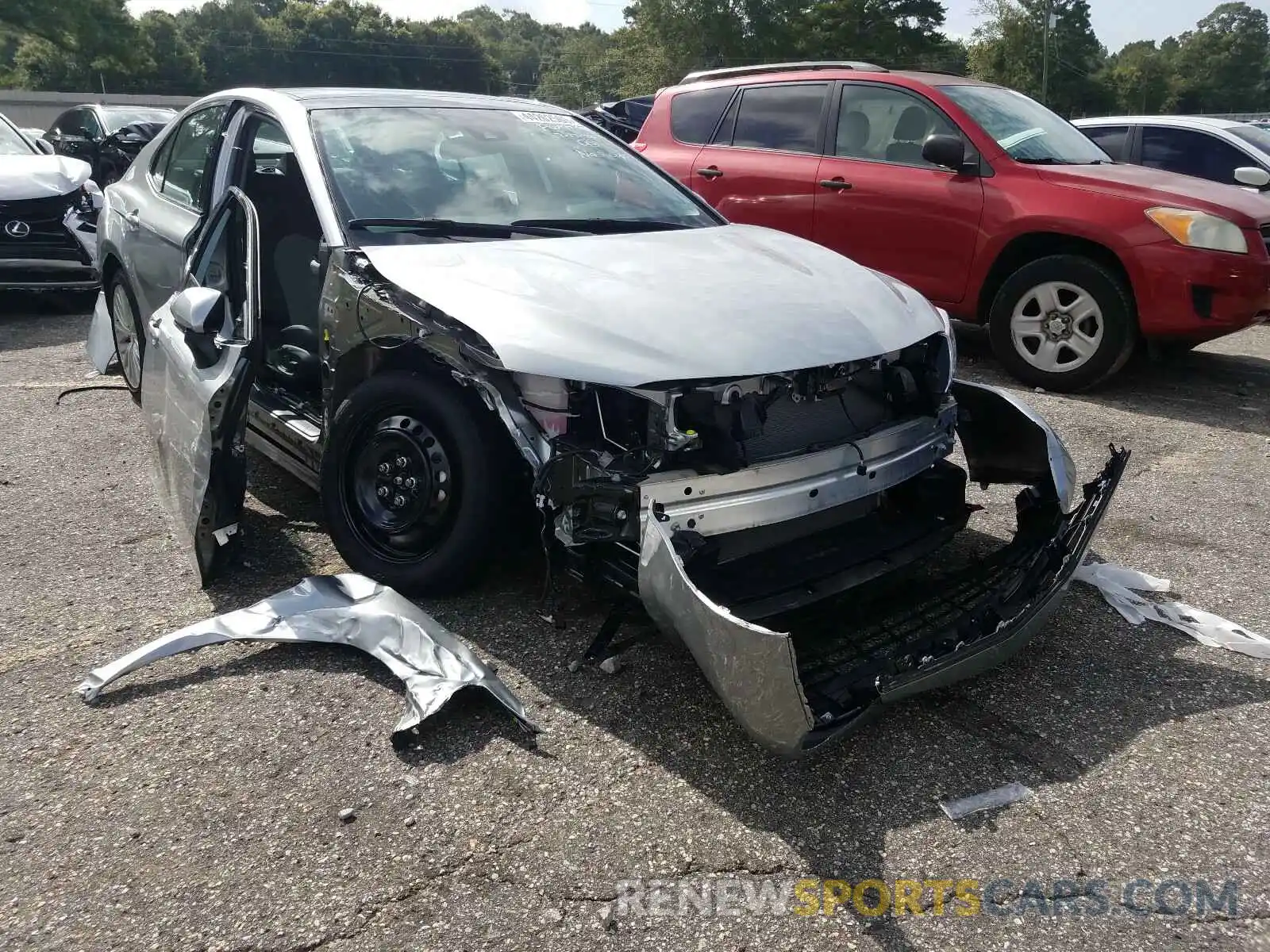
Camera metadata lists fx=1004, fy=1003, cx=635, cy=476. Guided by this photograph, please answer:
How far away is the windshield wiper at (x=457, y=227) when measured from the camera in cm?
350

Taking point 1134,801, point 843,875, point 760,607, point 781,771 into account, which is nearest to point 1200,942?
point 1134,801

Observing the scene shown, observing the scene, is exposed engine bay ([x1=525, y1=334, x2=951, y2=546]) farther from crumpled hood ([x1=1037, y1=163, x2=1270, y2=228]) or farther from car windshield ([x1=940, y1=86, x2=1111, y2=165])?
car windshield ([x1=940, y1=86, x2=1111, y2=165])

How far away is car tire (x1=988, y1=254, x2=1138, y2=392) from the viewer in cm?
595

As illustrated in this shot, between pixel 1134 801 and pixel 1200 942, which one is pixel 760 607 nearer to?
pixel 1134 801

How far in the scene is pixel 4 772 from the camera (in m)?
2.61

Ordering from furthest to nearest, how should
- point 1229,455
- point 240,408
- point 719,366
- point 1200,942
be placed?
point 1229,455
point 240,408
point 719,366
point 1200,942

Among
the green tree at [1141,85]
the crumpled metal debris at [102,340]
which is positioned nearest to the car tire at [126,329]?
the crumpled metal debris at [102,340]

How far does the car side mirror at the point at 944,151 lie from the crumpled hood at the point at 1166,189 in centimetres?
51

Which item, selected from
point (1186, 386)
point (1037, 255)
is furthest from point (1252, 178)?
point (1037, 255)

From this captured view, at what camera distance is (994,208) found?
627cm

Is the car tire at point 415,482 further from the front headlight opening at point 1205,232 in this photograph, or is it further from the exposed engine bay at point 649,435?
the front headlight opening at point 1205,232

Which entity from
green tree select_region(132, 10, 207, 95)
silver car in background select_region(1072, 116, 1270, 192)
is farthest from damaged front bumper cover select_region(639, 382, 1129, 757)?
green tree select_region(132, 10, 207, 95)

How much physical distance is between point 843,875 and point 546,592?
1197mm

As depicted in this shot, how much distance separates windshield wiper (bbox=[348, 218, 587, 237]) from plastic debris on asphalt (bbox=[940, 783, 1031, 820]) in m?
2.31
